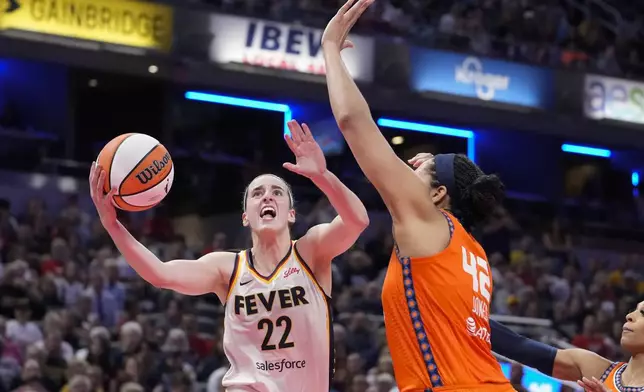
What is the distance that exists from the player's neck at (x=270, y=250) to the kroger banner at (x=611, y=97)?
606 inches

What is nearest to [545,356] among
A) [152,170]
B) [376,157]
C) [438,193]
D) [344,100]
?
[438,193]

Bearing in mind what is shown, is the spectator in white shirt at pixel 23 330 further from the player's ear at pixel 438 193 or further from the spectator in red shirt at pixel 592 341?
the player's ear at pixel 438 193

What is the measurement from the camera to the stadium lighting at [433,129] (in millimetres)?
21250

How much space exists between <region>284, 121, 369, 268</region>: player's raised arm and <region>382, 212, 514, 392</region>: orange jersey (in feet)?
3.07

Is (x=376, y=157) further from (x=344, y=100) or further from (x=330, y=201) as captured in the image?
(x=330, y=201)

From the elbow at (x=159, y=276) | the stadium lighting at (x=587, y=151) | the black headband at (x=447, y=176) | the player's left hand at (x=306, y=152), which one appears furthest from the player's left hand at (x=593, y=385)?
the stadium lighting at (x=587, y=151)

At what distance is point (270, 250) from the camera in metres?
5.77

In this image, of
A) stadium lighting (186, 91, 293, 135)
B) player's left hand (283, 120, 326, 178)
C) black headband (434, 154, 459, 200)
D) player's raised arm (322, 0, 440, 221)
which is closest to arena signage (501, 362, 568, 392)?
player's left hand (283, 120, 326, 178)

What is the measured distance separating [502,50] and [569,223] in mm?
4021

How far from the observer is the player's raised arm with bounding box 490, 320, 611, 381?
4.97 metres

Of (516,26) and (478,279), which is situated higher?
(516,26)

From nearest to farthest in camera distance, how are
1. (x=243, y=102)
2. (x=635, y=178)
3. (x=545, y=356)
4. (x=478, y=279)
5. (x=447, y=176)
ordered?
(x=478, y=279) → (x=447, y=176) → (x=545, y=356) → (x=243, y=102) → (x=635, y=178)

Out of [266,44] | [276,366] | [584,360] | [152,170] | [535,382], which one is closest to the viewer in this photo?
[276,366]

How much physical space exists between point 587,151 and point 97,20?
1242cm
